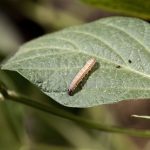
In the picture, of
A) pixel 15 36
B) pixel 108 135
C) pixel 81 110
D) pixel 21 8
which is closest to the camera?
pixel 108 135

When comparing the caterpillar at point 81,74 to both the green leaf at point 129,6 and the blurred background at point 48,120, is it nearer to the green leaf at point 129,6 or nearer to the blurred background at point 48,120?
the green leaf at point 129,6

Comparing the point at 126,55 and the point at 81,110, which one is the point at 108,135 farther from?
the point at 126,55

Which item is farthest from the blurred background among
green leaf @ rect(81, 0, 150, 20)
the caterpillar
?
the caterpillar

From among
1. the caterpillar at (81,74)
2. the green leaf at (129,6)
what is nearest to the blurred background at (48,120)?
the green leaf at (129,6)

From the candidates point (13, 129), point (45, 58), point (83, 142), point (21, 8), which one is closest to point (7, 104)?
point (13, 129)

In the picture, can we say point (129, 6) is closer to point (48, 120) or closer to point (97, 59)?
point (97, 59)

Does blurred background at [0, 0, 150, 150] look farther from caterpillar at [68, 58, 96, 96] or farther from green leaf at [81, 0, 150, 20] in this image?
caterpillar at [68, 58, 96, 96]
